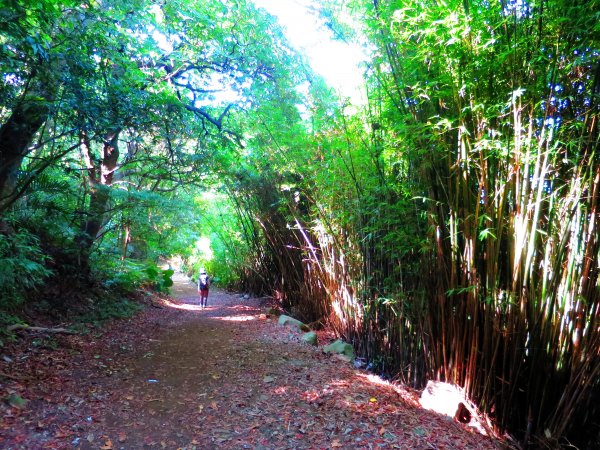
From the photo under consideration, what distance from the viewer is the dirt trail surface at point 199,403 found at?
2.73 metres

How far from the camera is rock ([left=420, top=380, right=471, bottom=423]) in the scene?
10.7 ft

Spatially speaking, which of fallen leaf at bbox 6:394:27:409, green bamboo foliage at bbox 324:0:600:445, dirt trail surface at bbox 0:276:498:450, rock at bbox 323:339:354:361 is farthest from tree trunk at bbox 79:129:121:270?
green bamboo foliage at bbox 324:0:600:445

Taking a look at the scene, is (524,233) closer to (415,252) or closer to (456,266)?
(456,266)

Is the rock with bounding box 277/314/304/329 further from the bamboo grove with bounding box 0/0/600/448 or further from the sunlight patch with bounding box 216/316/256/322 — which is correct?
the bamboo grove with bounding box 0/0/600/448

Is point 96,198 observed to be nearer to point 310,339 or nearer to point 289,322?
point 289,322

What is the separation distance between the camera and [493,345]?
3.11 meters

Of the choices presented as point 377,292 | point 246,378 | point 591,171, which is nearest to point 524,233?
point 591,171

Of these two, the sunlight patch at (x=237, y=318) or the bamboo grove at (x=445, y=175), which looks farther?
the sunlight patch at (x=237, y=318)

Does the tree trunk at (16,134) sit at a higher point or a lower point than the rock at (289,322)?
higher

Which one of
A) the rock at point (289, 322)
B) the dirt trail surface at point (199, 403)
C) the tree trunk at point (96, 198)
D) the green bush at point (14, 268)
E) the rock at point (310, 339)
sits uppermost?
the tree trunk at point (96, 198)

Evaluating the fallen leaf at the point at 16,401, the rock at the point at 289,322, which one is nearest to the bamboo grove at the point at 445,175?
the fallen leaf at the point at 16,401

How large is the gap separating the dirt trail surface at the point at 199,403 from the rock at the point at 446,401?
0.29 feet

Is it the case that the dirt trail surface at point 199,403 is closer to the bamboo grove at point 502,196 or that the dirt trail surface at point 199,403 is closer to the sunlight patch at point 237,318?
the bamboo grove at point 502,196

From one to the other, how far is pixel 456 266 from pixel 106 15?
172 inches
